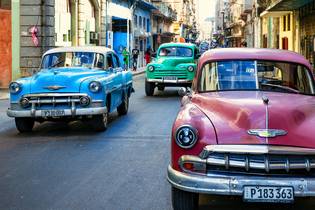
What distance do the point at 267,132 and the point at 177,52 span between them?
1652 centimetres

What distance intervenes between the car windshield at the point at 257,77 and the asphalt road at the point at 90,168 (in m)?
1.27

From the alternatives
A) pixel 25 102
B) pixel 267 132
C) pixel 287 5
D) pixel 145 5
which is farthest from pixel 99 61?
pixel 145 5

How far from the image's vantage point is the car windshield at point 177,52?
70.3 feet

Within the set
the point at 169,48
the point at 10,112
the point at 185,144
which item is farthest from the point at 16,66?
the point at 185,144

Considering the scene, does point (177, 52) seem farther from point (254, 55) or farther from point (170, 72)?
point (254, 55)

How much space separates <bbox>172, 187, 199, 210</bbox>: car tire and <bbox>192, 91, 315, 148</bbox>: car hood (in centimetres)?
61

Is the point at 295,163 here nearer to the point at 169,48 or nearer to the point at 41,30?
the point at 169,48

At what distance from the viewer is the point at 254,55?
696cm

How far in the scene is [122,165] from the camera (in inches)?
323

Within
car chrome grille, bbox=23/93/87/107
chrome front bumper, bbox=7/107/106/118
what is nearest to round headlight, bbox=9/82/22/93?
car chrome grille, bbox=23/93/87/107

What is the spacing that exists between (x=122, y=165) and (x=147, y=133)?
3.09 m

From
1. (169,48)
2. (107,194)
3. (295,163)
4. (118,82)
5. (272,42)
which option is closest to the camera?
(295,163)

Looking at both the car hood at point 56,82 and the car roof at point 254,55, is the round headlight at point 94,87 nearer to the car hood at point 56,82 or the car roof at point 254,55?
the car hood at point 56,82

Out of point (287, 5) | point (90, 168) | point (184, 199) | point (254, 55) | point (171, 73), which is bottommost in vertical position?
point (90, 168)
